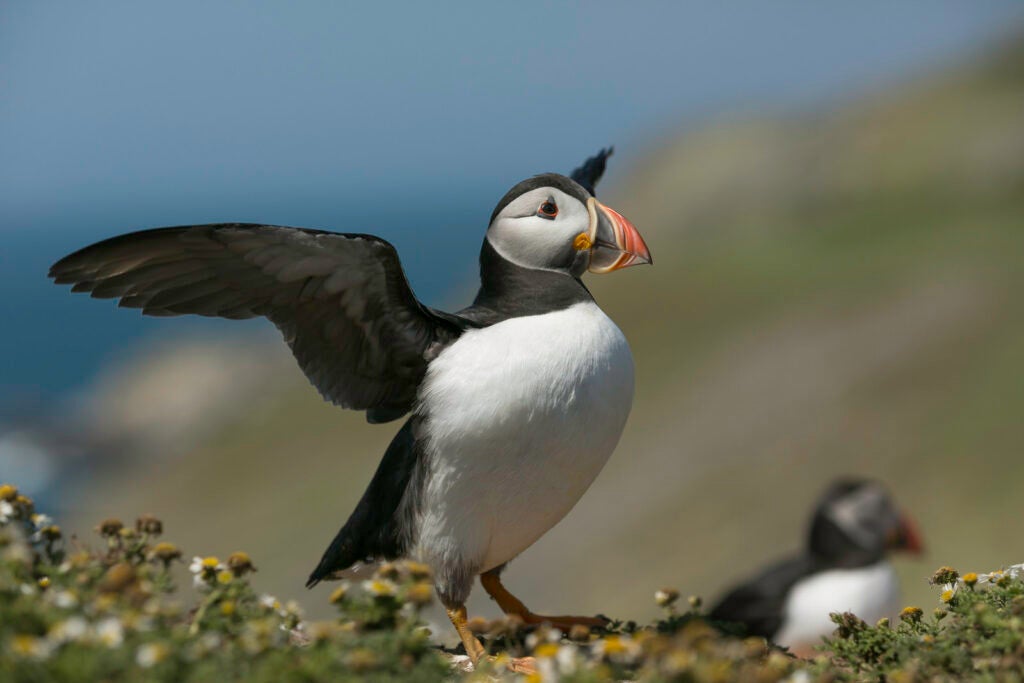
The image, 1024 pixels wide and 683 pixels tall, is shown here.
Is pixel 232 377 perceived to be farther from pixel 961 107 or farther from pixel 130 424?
pixel 961 107

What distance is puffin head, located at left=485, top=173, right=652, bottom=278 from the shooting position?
5879 millimetres

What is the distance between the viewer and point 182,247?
5.32 meters

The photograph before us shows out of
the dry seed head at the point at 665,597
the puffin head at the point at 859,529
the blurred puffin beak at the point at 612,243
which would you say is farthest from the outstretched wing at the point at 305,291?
the puffin head at the point at 859,529

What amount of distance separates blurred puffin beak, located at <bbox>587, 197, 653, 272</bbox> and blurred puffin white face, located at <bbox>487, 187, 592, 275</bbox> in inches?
1.5

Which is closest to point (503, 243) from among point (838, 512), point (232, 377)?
point (838, 512)

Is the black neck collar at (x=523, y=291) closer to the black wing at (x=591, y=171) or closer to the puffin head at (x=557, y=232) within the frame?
the puffin head at (x=557, y=232)

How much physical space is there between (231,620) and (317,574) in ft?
6.61

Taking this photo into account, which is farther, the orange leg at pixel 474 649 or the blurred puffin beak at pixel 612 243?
the blurred puffin beak at pixel 612 243

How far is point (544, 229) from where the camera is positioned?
588cm

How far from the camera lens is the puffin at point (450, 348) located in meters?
5.38

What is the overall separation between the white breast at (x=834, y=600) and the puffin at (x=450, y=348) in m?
5.02

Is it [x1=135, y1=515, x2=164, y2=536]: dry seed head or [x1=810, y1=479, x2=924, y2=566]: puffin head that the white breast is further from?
[x1=135, y1=515, x2=164, y2=536]: dry seed head

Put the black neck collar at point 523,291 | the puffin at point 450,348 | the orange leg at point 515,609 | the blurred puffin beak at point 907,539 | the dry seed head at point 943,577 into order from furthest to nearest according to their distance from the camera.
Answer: the blurred puffin beak at point 907,539 → the orange leg at point 515,609 → the black neck collar at point 523,291 → the puffin at point 450,348 → the dry seed head at point 943,577

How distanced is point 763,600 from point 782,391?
1160cm
